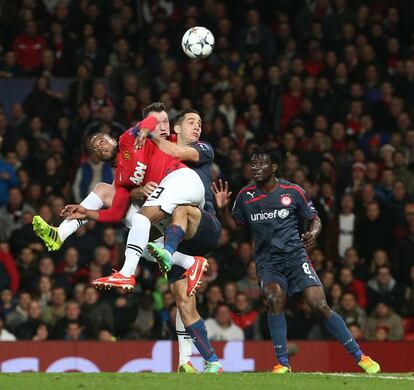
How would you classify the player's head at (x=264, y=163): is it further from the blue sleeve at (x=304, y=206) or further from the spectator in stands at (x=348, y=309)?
the spectator in stands at (x=348, y=309)

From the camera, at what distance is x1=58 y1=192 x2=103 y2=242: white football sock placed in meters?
11.8

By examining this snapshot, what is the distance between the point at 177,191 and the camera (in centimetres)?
1130

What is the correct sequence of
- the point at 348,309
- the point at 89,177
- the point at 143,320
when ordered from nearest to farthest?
the point at 143,320 → the point at 348,309 → the point at 89,177

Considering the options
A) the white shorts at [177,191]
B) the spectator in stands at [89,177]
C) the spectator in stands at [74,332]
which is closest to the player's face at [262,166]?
the white shorts at [177,191]

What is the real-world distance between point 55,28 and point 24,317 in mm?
5665

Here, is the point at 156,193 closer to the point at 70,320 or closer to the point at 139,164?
the point at 139,164

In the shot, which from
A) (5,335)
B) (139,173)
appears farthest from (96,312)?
(139,173)

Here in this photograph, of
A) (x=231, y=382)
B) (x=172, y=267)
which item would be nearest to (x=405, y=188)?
(x=172, y=267)

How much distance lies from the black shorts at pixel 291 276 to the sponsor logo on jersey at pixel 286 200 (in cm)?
53

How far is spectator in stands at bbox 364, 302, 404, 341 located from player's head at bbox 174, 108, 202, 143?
18.0 feet

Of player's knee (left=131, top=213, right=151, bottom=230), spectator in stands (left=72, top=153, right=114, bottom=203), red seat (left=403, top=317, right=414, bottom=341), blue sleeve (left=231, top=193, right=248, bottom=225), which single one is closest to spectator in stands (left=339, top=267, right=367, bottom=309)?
red seat (left=403, top=317, right=414, bottom=341)

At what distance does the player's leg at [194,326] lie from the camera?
11516mm

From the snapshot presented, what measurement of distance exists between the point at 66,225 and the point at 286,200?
2.12m

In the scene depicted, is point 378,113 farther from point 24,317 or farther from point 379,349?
point 24,317
